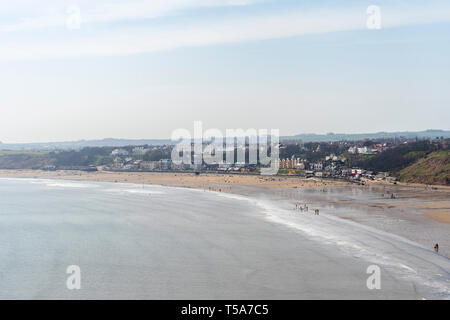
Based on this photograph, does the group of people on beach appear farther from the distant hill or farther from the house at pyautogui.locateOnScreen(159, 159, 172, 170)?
the house at pyautogui.locateOnScreen(159, 159, 172, 170)

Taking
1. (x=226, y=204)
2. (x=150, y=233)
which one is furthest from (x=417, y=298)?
(x=226, y=204)

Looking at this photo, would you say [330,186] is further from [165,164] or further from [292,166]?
[165,164]

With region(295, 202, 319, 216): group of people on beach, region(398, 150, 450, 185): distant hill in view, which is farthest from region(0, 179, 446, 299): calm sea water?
region(398, 150, 450, 185): distant hill

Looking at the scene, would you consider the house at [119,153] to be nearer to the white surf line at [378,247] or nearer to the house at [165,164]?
the house at [165,164]
